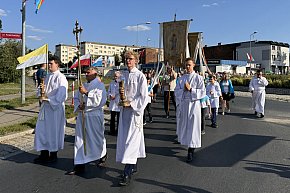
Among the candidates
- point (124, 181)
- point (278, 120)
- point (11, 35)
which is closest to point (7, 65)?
point (11, 35)

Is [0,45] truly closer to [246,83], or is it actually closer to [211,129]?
[246,83]

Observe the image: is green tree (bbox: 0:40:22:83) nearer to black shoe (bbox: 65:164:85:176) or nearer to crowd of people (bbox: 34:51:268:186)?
crowd of people (bbox: 34:51:268:186)

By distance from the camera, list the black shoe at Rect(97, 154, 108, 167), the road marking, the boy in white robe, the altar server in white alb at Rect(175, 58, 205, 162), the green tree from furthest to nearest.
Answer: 1. the green tree
2. the road marking
3. the boy in white robe
4. the altar server in white alb at Rect(175, 58, 205, 162)
5. the black shoe at Rect(97, 154, 108, 167)

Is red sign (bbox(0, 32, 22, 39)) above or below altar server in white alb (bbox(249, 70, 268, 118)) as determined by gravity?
above

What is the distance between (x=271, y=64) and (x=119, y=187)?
3095 inches

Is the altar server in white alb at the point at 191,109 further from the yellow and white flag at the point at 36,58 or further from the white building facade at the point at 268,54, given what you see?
the white building facade at the point at 268,54

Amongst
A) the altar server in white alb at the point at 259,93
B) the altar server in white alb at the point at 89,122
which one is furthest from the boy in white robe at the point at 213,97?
the altar server in white alb at the point at 89,122

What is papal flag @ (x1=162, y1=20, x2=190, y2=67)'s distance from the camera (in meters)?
12.0

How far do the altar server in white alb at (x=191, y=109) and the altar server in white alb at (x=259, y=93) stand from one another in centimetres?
711

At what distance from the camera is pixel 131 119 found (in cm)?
468

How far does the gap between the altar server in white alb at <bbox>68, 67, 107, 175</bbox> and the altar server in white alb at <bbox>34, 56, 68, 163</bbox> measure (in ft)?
1.97

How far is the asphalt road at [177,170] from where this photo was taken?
447 centimetres

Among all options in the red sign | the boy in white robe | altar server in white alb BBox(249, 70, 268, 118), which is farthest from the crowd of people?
the red sign

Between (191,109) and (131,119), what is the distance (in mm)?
1805
